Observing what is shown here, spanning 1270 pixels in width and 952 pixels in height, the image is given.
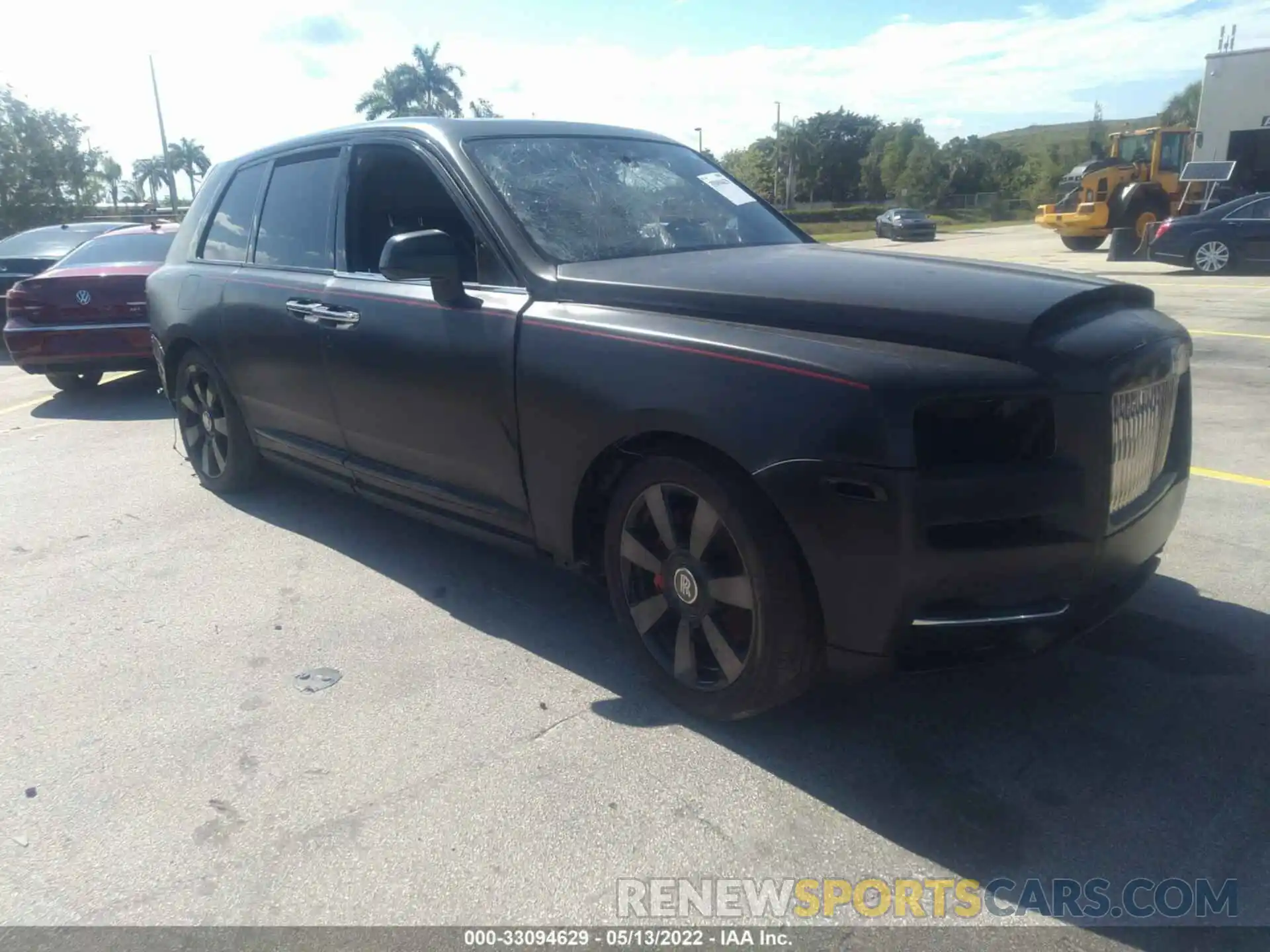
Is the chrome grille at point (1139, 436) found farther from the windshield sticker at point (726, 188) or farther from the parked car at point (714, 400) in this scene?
the windshield sticker at point (726, 188)

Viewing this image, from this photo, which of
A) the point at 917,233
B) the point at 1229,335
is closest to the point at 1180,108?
the point at 917,233

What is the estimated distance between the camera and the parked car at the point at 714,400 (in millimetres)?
2449

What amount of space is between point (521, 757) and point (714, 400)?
1.20m

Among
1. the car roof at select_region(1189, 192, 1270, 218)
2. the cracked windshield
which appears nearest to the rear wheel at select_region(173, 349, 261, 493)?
the cracked windshield

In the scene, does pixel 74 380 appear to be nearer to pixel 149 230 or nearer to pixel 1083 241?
pixel 149 230

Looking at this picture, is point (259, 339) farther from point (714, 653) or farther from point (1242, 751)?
point (1242, 751)

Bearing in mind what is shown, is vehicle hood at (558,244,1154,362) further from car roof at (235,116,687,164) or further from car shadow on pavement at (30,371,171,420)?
car shadow on pavement at (30,371,171,420)

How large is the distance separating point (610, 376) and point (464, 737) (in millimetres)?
1194

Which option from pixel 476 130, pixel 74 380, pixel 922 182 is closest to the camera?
pixel 476 130

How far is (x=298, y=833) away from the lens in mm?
2576

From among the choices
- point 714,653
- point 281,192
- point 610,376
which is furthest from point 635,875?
point 281,192

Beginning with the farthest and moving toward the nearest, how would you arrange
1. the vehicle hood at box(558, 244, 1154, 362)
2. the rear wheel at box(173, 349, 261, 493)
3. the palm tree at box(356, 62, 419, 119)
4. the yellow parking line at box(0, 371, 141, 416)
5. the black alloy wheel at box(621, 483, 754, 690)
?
the palm tree at box(356, 62, 419, 119), the yellow parking line at box(0, 371, 141, 416), the rear wheel at box(173, 349, 261, 493), the black alloy wheel at box(621, 483, 754, 690), the vehicle hood at box(558, 244, 1154, 362)

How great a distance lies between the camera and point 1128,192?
878 inches

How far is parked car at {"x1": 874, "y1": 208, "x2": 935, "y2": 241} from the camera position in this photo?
3778 cm
